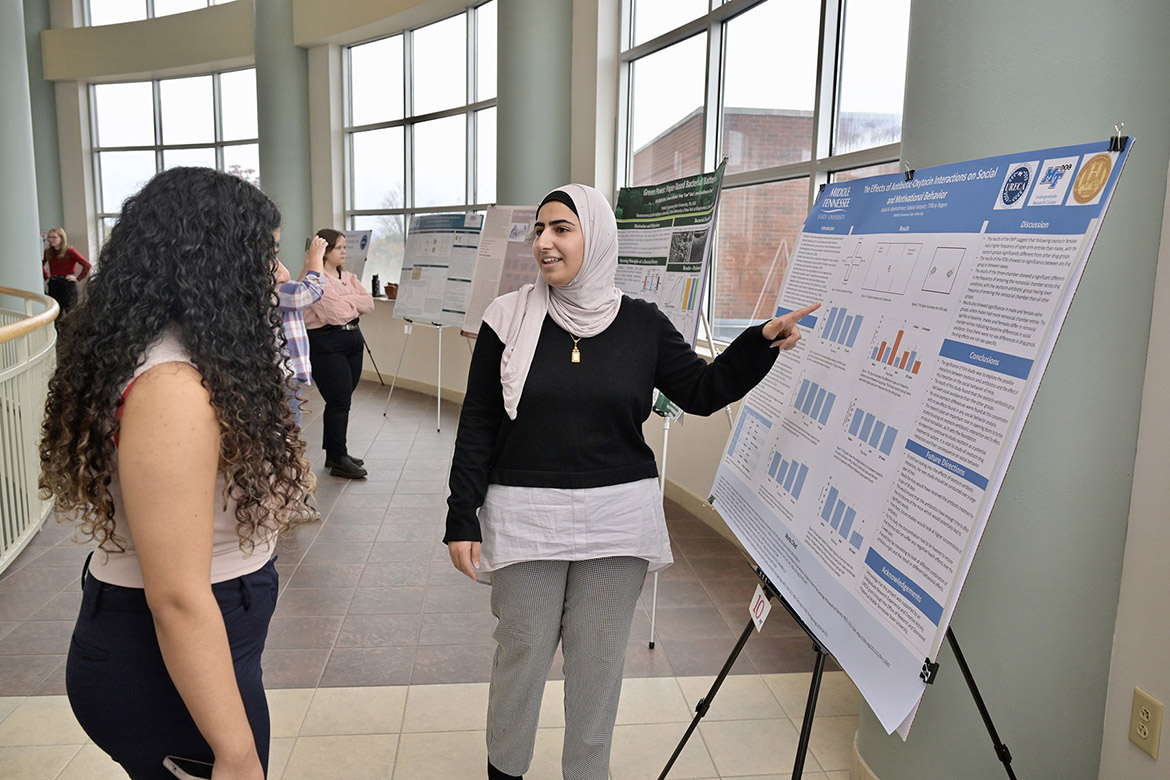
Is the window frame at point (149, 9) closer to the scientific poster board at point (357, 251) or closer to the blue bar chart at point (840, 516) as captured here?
the scientific poster board at point (357, 251)

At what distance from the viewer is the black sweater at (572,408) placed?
1870 millimetres

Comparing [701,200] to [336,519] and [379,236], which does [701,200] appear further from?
[379,236]

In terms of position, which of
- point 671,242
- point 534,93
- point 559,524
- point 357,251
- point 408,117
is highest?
point 408,117

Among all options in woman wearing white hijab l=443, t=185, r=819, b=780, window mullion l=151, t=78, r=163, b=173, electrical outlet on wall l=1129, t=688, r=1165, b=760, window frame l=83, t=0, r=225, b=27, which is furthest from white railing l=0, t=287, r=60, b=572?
window mullion l=151, t=78, r=163, b=173

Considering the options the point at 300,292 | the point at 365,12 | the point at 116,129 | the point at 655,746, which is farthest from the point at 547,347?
the point at 116,129

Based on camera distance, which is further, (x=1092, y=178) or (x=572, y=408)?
(x=572, y=408)

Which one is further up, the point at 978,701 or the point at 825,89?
the point at 825,89

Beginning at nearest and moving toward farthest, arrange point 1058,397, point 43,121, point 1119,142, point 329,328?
point 1119,142
point 1058,397
point 329,328
point 43,121

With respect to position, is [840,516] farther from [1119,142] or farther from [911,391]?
[1119,142]

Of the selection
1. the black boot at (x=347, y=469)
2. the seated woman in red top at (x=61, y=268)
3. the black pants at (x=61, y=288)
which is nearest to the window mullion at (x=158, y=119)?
the seated woman in red top at (x=61, y=268)

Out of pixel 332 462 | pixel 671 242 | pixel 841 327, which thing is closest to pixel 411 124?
Answer: pixel 332 462

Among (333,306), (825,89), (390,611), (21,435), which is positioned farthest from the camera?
(333,306)

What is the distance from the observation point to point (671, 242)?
336 cm

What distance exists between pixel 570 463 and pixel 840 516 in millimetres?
625
